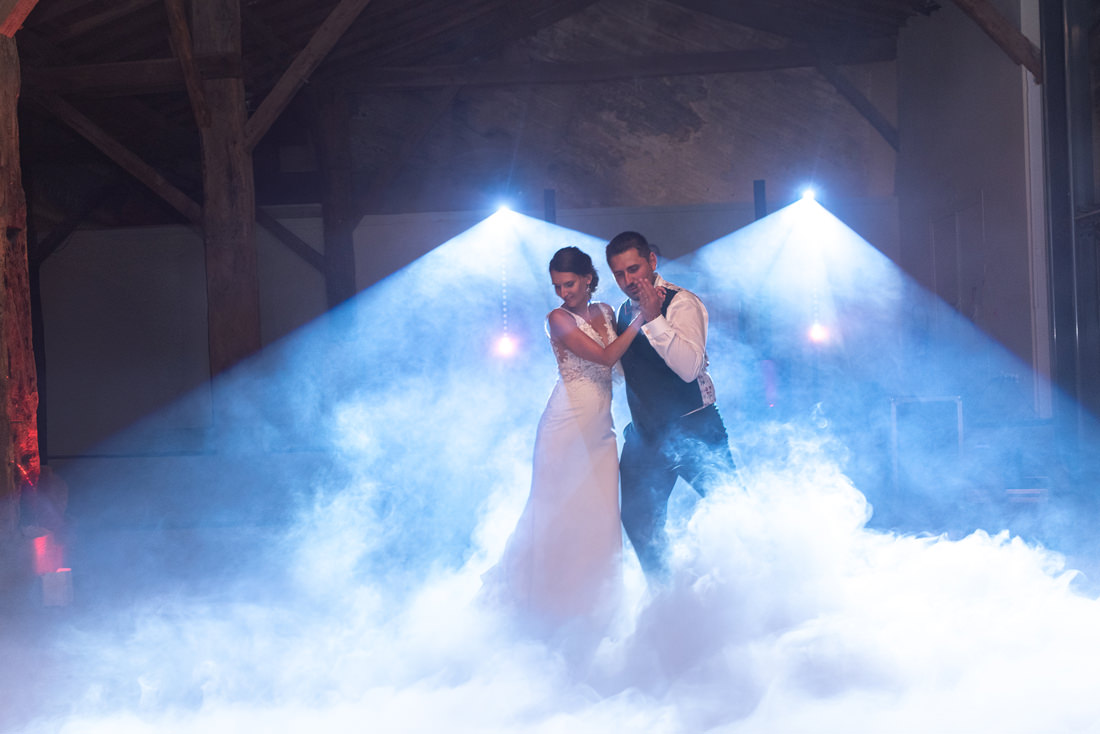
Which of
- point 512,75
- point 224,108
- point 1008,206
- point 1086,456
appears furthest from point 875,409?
point 512,75

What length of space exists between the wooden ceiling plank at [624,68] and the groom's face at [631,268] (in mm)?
7420

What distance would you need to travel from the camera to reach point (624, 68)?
31.6 ft

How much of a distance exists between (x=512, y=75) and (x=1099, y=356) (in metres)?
6.41

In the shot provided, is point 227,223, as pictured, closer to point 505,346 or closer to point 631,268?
point 631,268

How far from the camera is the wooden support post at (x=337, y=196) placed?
31.1 feet

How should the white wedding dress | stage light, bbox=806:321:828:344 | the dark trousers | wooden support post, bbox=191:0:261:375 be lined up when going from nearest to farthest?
the dark trousers, the white wedding dress, wooden support post, bbox=191:0:261:375, stage light, bbox=806:321:828:344

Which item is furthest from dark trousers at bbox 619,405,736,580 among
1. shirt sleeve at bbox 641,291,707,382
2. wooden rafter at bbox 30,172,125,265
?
wooden rafter at bbox 30,172,125,265

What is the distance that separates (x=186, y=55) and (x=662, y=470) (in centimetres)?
401

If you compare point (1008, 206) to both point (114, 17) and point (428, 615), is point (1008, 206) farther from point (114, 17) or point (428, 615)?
point (114, 17)

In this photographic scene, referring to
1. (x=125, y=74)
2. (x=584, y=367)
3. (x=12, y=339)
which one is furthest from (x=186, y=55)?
(x=584, y=367)

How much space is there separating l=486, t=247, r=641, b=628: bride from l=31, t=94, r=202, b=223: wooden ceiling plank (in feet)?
13.5

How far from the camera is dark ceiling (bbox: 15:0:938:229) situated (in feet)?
28.8

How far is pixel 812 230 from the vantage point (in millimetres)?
9812

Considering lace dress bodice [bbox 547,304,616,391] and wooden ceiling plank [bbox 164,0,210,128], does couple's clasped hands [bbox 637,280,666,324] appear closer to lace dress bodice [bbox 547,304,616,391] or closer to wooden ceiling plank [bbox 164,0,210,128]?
lace dress bodice [bbox 547,304,616,391]
